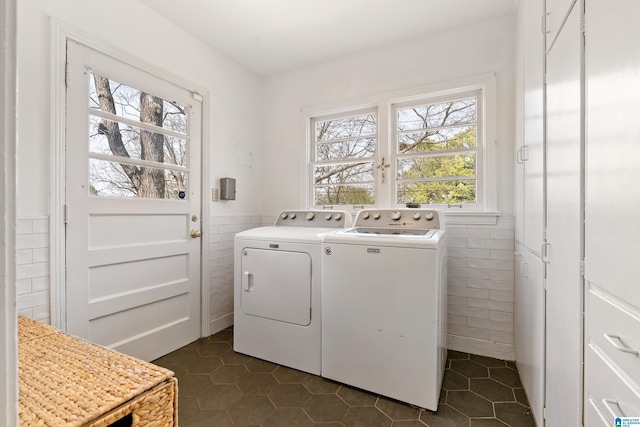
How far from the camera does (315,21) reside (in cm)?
238

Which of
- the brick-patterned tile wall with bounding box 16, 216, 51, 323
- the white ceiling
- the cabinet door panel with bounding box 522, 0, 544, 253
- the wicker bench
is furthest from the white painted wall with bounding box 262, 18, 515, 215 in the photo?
the wicker bench

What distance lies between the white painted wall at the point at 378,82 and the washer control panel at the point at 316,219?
1.08 ft

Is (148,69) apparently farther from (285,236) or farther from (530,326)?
(530,326)

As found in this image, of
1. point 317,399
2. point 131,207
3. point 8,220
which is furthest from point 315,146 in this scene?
point 8,220

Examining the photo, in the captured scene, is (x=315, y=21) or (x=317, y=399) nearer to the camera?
(x=317, y=399)

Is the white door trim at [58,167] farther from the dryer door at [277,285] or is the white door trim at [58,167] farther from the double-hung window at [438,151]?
the double-hung window at [438,151]

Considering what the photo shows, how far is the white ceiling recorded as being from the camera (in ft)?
7.17

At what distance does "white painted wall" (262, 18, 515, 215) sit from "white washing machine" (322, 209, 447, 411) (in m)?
1.11

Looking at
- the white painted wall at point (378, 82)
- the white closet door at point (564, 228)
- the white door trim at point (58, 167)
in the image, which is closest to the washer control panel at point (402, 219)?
the white painted wall at point (378, 82)

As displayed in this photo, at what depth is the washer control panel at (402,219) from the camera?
2.23 meters

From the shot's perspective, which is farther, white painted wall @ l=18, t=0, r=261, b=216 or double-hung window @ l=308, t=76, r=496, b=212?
double-hung window @ l=308, t=76, r=496, b=212

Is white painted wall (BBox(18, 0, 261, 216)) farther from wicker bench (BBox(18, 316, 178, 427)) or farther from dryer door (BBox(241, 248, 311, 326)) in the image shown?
wicker bench (BBox(18, 316, 178, 427))

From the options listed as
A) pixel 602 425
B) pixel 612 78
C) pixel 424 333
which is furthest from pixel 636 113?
pixel 424 333

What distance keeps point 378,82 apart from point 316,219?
55.7 inches
